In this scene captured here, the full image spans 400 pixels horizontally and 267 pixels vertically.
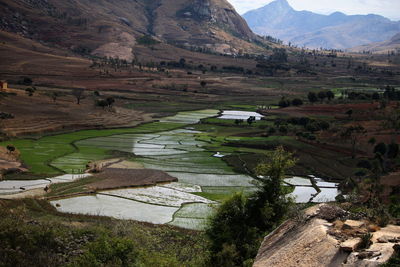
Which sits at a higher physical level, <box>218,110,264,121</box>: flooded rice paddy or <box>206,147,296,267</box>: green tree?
<box>206,147,296,267</box>: green tree

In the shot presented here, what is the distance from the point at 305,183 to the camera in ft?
164

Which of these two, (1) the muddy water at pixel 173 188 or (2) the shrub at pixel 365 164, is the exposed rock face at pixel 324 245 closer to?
(1) the muddy water at pixel 173 188

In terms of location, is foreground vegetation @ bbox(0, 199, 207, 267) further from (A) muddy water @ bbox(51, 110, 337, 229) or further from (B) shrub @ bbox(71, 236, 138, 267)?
(A) muddy water @ bbox(51, 110, 337, 229)

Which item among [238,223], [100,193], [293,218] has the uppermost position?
[293,218]

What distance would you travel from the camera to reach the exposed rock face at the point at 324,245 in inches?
541

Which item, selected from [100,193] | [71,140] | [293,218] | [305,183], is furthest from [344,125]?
[293,218]

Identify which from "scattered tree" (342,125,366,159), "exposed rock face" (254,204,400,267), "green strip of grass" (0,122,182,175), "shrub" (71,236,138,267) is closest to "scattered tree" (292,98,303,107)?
"scattered tree" (342,125,366,159)

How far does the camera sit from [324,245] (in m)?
15.0

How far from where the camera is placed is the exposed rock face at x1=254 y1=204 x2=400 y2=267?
1373cm

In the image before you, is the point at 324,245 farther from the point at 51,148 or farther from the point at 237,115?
the point at 237,115

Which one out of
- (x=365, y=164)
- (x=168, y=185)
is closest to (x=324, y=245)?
(x=168, y=185)

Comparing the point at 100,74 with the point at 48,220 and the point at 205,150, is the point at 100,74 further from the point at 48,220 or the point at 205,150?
the point at 48,220

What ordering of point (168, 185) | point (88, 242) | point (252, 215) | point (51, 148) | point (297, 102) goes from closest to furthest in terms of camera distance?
point (252, 215) → point (88, 242) → point (168, 185) → point (51, 148) → point (297, 102)

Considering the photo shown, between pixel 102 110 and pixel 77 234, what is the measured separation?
63388 millimetres
